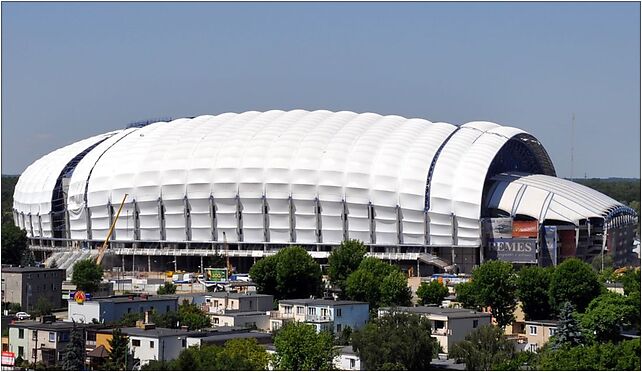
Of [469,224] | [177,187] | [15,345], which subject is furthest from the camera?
[177,187]

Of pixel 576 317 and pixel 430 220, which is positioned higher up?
pixel 430 220

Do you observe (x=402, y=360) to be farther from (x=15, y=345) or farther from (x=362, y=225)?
(x=362, y=225)

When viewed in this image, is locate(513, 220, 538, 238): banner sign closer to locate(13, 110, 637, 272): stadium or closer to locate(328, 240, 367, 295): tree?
locate(13, 110, 637, 272): stadium

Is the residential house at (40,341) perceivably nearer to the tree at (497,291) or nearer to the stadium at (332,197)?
the tree at (497,291)

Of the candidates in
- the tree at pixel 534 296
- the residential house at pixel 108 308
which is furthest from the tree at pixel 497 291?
the residential house at pixel 108 308

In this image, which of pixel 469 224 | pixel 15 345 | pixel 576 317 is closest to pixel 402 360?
pixel 576 317

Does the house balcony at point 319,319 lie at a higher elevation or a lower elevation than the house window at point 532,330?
higher
